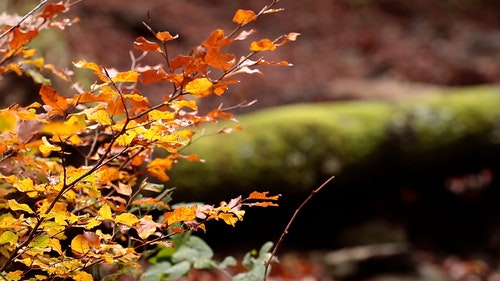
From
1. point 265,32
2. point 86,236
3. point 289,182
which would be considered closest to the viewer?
point 86,236

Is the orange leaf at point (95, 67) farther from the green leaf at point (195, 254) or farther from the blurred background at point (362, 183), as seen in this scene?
the blurred background at point (362, 183)

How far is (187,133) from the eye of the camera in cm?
130

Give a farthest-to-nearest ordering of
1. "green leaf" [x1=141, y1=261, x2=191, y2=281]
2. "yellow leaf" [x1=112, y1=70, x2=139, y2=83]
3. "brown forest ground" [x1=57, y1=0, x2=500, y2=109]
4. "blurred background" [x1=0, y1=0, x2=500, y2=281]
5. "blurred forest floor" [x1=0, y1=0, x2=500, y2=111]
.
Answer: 1. "brown forest ground" [x1=57, y1=0, x2=500, y2=109]
2. "blurred forest floor" [x1=0, y1=0, x2=500, y2=111]
3. "blurred background" [x1=0, y1=0, x2=500, y2=281]
4. "green leaf" [x1=141, y1=261, x2=191, y2=281]
5. "yellow leaf" [x1=112, y1=70, x2=139, y2=83]

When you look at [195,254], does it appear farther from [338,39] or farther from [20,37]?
[338,39]

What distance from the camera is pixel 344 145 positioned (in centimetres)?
414

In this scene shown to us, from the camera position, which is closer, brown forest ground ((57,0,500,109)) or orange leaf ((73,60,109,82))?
orange leaf ((73,60,109,82))

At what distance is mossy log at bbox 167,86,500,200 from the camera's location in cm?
369

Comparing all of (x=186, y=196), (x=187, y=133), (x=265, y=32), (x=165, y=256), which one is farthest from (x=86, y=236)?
(x=265, y=32)

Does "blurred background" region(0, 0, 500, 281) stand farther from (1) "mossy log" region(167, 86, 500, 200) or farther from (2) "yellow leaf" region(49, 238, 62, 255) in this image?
(2) "yellow leaf" region(49, 238, 62, 255)

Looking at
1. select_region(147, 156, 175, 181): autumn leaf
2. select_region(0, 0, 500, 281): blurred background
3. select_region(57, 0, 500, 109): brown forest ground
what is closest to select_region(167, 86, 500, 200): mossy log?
select_region(0, 0, 500, 281): blurred background

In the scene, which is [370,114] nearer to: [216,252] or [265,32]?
[216,252]

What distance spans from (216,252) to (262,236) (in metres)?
0.39

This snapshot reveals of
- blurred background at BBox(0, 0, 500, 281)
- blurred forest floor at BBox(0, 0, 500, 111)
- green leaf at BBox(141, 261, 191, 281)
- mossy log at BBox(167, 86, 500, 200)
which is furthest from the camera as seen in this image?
blurred forest floor at BBox(0, 0, 500, 111)

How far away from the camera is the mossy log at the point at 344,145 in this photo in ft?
12.1
